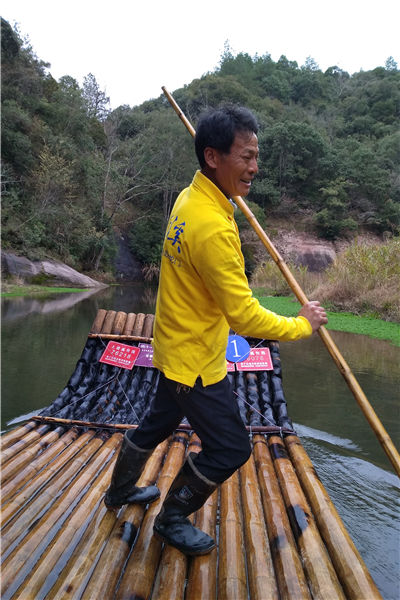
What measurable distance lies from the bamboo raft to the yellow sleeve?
0.82 m

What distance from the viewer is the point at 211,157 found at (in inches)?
61.3

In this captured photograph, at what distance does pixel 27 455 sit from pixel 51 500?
1.45 feet

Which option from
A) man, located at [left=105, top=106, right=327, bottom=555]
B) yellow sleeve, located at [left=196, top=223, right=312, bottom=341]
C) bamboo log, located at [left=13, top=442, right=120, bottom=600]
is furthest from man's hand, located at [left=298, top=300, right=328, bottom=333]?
bamboo log, located at [left=13, top=442, right=120, bottom=600]

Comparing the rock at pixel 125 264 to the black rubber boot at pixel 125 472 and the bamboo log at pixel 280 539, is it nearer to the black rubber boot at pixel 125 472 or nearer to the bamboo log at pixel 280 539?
the bamboo log at pixel 280 539

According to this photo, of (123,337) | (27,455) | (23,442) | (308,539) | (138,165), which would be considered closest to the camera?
(308,539)

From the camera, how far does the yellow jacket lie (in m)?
1.42

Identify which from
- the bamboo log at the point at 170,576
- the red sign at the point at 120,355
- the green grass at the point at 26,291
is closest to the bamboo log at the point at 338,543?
the bamboo log at the point at 170,576

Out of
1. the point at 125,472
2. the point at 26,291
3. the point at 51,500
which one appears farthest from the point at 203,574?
the point at 26,291

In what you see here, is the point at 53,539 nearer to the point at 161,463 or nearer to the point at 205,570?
the point at 205,570

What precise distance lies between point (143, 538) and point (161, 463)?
67cm

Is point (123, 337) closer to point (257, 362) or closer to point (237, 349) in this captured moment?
point (237, 349)

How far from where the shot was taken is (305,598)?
1.34 m

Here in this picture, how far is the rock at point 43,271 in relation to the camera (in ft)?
48.9

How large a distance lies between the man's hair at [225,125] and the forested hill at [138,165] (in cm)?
1598
